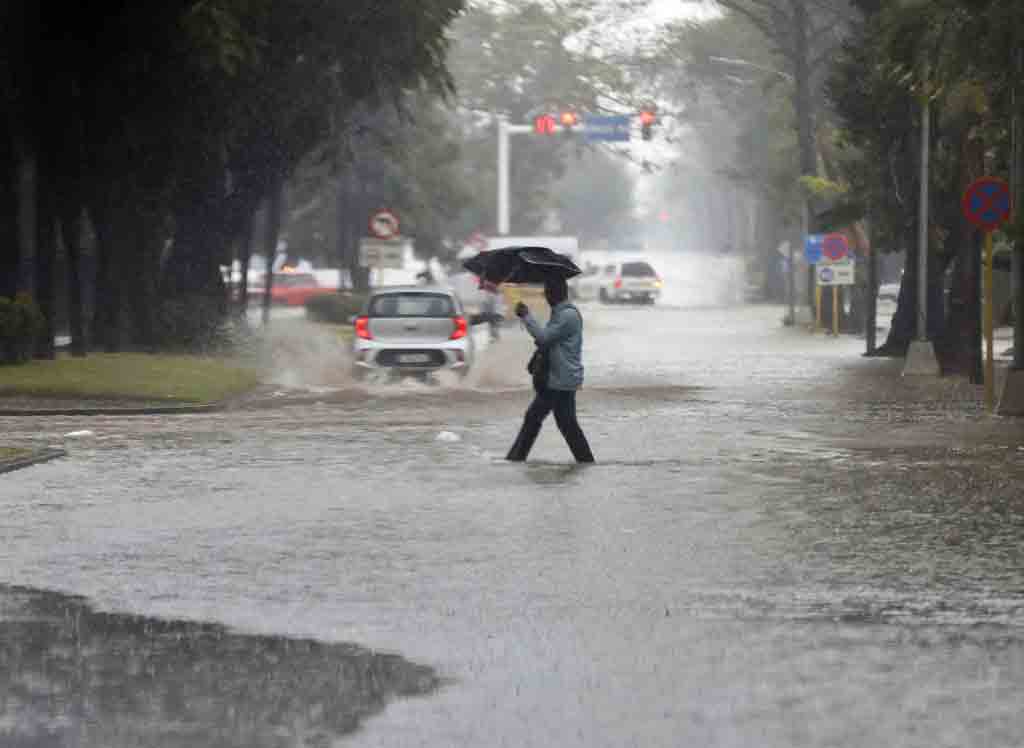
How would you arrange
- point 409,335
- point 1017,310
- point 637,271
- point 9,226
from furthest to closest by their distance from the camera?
point 637,271
point 409,335
point 9,226
point 1017,310

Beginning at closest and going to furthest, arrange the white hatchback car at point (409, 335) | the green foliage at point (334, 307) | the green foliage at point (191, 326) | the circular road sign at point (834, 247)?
the white hatchback car at point (409, 335) → the green foliage at point (191, 326) → the circular road sign at point (834, 247) → the green foliage at point (334, 307)

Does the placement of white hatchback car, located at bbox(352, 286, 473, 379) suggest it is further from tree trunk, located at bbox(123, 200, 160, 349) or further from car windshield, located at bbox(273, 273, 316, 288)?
car windshield, located at bbox(273, 273, 316, 288)

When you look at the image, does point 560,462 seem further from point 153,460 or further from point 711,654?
point 711,654

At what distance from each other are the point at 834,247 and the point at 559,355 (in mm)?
37966

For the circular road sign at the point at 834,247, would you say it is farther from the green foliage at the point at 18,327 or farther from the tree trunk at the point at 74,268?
the green foliage at the point at 18,327

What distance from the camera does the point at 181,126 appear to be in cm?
3631

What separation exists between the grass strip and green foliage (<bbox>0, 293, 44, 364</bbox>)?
0.91ft

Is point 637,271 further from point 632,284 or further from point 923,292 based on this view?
point 923,292

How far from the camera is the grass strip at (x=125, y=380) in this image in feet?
99.3

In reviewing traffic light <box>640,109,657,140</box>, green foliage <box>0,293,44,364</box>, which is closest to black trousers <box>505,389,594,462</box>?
green foliage <box>0,293,44,364</box>

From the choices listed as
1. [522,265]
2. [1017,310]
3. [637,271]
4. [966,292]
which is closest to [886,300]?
[637,271]

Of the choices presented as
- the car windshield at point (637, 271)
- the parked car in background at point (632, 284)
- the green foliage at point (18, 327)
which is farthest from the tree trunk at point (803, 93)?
the car windshield at point (637, 271)

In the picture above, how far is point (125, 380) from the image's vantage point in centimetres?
3175

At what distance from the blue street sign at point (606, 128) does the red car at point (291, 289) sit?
1172 cm
